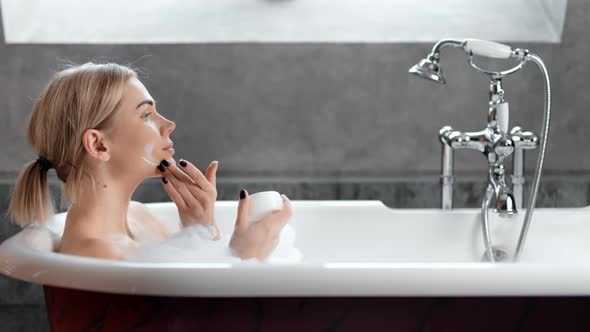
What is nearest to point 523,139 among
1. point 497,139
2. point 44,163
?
point 497,139

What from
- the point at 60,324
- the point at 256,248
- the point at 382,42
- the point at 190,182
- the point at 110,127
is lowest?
the point at 60,324

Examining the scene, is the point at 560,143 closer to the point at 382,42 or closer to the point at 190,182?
the point at 382,42

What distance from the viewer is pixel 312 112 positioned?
2.42m

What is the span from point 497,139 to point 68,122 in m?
1.07

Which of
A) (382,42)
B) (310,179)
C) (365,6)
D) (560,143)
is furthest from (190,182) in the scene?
(560,143)

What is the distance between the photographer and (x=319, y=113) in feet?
7.95

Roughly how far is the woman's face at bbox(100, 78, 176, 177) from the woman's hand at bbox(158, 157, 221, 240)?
0.10 feet

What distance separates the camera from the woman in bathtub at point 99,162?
1.52m

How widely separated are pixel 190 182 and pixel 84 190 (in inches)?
9.6

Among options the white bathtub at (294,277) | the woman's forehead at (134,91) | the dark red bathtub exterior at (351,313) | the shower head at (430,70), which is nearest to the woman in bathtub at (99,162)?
the woman's forehead at (134,91)

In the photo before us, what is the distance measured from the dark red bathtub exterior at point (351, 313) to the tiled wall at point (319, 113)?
42.7 inches

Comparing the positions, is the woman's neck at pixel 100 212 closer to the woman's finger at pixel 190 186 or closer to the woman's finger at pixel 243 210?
the woman's finger at pixel 190 186

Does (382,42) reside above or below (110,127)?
above

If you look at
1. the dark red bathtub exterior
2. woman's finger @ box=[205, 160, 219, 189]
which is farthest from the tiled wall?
the dark red bathtub exterior
